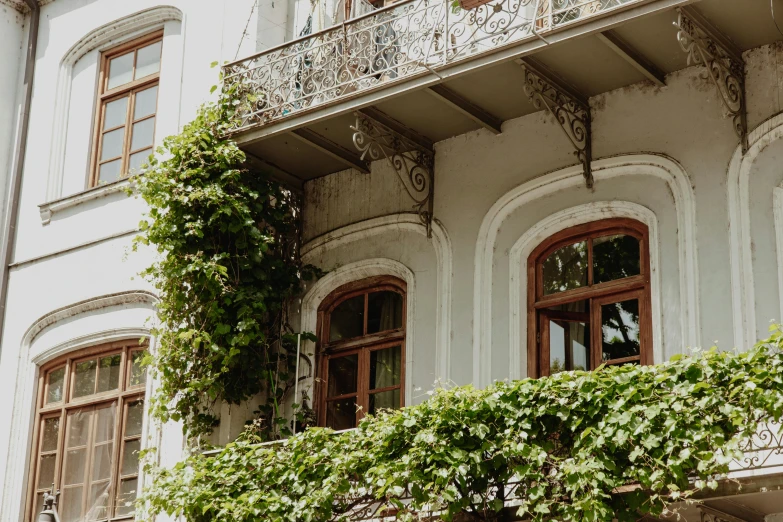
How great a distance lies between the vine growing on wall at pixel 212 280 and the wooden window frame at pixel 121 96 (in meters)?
1.72

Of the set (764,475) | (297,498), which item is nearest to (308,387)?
(297,498)

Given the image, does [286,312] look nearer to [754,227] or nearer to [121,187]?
[121,187]

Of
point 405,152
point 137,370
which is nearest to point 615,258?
point 405,152

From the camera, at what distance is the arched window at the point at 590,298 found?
34.6 ft

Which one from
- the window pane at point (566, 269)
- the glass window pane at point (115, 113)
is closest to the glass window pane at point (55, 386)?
the glass window pane at point (115, 113)

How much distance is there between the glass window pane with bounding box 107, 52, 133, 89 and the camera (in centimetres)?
1427

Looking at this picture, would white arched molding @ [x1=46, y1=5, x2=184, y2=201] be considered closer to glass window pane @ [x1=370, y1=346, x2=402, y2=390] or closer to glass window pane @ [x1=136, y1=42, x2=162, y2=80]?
glass window pane @ [x1=136, y1=42, x2=162, y2=80]

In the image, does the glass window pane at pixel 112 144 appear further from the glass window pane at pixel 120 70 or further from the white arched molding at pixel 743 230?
the white arched molding at pixel 743 230

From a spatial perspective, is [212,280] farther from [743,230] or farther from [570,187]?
[743,230]

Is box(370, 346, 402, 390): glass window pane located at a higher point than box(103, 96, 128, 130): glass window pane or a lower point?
lower

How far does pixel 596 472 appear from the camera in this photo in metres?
8.60

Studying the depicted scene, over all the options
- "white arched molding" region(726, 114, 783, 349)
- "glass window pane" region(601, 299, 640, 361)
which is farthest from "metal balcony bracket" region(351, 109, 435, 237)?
"white arched molding" region(726, 114, 783, 349)

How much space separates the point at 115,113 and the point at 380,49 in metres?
3.86

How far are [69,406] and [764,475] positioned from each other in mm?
7281
